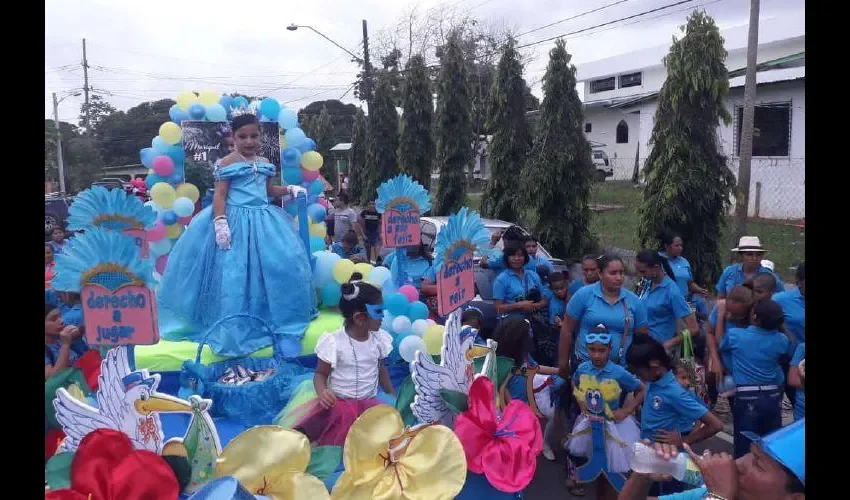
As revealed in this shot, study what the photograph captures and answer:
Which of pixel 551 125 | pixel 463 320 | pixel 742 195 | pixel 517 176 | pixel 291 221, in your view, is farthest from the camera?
pixel 517 176

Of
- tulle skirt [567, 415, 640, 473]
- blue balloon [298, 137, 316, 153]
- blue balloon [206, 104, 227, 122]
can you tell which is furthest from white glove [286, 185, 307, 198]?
tulle skirt [567, 415, 640, 473]

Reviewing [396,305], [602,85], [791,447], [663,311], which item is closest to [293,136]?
[396,305]

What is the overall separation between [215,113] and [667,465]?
4.66 meters

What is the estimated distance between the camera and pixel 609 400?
3842 millimetres

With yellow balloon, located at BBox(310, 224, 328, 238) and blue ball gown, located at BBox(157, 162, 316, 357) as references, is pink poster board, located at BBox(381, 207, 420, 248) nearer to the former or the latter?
yellow balloon, located at BBox(310, 224, 328, 238)

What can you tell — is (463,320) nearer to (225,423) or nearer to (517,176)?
(225,423)

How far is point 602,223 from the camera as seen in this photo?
16.3 metres

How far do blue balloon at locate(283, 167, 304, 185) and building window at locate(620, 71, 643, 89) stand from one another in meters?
28.7

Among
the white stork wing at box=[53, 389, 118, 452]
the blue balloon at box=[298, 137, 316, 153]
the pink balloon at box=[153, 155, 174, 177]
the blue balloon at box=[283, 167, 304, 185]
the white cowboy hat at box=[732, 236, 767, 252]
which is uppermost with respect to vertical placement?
the blue balloon at box=[298, 137, 316, 153]

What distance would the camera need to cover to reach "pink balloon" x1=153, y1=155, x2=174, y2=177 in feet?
19.5

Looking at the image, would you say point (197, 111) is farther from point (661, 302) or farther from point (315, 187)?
point (661, 302)

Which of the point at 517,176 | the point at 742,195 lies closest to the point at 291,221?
the point at 742,195

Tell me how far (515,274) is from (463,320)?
1.14 m
